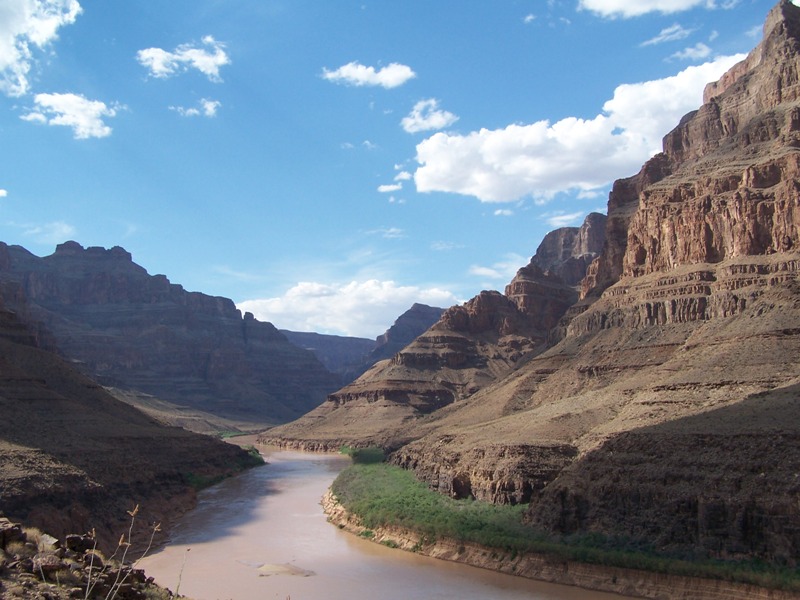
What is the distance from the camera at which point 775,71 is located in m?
105

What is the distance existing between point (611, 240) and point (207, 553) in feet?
288

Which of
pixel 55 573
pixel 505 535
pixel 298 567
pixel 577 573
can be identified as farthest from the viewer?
pixel 505 535

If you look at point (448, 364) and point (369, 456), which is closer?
point (369, 456)

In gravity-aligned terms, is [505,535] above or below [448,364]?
below

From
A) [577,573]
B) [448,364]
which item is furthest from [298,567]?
[448,364]

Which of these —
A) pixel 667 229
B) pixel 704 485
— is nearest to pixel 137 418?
pixel 667 229

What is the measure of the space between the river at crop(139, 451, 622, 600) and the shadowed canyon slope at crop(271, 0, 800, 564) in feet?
23.2

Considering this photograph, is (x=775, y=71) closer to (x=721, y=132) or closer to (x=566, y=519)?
(x=721, y=132)

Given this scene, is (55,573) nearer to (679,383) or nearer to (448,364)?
(679,383)

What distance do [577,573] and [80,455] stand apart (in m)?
41.0

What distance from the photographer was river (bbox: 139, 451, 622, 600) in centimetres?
4316

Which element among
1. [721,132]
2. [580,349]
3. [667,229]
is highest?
[721,132]

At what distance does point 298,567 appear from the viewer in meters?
49.8

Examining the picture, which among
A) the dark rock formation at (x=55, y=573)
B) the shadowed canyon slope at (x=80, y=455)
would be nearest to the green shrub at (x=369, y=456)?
the shadowed canyon slope at (x=80, y=455)
